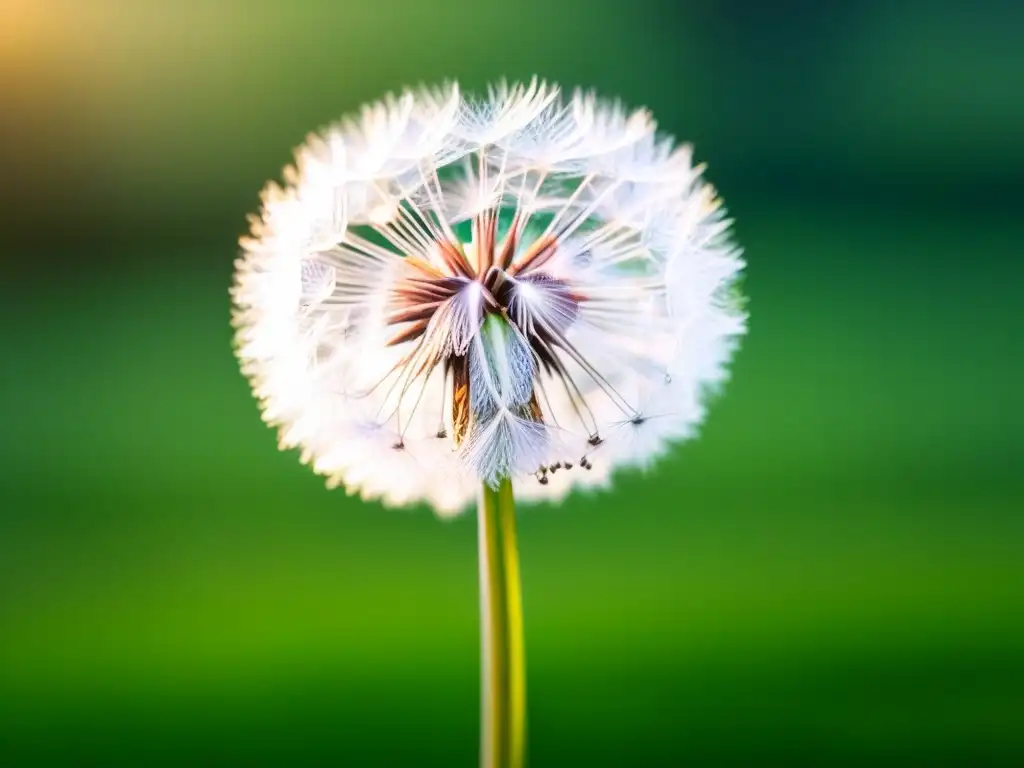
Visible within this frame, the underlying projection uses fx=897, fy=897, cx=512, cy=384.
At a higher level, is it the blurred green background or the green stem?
the blurred green background

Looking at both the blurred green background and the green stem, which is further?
the blurred green background

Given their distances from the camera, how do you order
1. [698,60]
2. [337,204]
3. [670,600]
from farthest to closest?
[698,60] < [670,600] < [337,204]

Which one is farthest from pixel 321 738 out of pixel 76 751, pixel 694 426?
pixel 694 426

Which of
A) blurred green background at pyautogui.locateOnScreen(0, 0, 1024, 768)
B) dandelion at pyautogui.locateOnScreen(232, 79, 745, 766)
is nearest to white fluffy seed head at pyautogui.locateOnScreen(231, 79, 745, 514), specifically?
dandelion at pyautogui.locateOnScreen(232, 79, 745, 766)

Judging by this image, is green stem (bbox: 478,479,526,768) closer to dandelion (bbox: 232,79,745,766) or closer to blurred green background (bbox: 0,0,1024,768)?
dandelion (bbox: 232,79,745,766)

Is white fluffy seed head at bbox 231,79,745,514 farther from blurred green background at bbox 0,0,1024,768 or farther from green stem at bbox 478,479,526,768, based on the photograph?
blurred green background at bbox 0,0,1024,768

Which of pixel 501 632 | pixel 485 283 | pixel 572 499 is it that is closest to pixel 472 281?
pixel 485 283

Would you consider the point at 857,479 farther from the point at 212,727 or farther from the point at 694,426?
the point at 212,727
